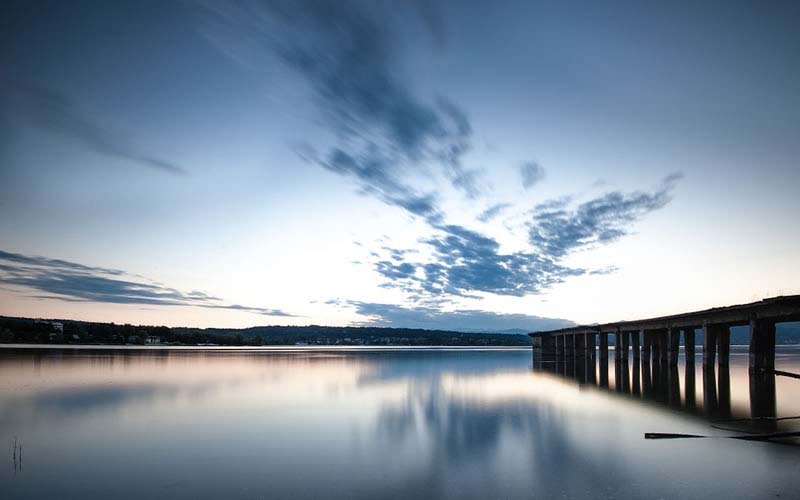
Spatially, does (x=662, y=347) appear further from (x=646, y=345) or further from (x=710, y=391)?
(x=710, y=391)

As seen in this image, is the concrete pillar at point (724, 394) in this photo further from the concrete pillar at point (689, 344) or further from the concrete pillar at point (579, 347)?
the concrete pillar at point (579, 347)

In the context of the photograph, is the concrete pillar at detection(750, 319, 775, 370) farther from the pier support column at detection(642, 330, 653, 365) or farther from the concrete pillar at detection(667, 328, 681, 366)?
the pier support column at detection(642, 330, 653, 365)

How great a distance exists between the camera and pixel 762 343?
35312mm

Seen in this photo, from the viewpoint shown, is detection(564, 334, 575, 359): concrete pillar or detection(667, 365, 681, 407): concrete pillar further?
detection(564, 334, 575, 359): concrete pillar

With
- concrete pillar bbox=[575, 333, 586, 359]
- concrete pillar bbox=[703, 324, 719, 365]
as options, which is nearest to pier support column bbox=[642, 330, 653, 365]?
concrete pillar bbox=[703, 324, 719, 365]

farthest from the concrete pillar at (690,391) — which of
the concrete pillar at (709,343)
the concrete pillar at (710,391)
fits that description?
the concrete pillar at (709,343)

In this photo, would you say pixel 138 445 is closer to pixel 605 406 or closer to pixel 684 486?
pixel 684 486

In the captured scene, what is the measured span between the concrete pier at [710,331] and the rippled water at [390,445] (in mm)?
5816

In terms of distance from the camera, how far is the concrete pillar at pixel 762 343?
34969 millimetres

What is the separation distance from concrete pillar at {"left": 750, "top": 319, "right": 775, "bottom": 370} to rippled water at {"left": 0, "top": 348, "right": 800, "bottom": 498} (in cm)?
594

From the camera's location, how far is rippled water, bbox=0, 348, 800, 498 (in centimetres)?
1093

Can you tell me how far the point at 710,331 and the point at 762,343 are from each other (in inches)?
345

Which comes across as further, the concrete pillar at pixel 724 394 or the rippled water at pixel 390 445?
the concrete pillar at pixel 724 394

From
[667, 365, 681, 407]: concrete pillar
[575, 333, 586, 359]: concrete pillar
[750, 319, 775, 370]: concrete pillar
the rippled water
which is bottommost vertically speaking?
[575, 333, 586, 359]: concrete pillar
